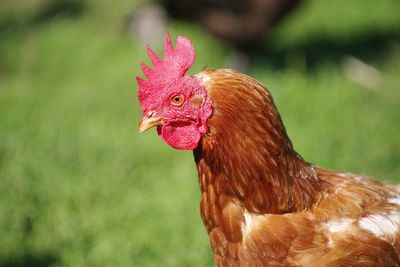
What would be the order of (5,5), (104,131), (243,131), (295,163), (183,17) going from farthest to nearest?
(5,5), (183,17), (104,131), (295,163), (243,131)

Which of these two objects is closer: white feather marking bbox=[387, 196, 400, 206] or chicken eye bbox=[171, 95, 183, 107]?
chicken eye bbox=[171, 95, 183, 107]

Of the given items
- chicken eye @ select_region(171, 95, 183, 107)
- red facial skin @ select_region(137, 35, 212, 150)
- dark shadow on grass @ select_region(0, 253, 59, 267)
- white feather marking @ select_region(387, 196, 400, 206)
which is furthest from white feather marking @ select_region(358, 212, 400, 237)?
dark shadow on grass @ select_region(0, 253, 59, 267)

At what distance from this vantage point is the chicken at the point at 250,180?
91.2 inches

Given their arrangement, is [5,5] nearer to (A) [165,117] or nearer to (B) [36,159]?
(B) [36,159]

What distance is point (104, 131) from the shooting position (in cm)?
522

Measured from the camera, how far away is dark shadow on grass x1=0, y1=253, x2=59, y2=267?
3570 millimetres

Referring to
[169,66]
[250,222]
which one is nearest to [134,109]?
[169,66]

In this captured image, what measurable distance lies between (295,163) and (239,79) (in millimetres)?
504

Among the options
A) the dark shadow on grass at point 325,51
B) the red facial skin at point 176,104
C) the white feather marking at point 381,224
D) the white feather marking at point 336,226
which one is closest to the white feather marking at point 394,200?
the white feather marking at point 381,224

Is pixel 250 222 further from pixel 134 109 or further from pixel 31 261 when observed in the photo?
pixel 134 109

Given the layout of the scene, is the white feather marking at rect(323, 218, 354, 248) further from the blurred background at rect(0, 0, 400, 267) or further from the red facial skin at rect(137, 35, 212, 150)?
the blurred background at rect(0, 0, 400, 267)

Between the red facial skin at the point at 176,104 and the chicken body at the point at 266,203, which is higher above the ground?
the red facial skin at the point at 176,104

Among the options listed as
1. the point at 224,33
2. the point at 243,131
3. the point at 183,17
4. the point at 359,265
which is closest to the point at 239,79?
the point at 243,131

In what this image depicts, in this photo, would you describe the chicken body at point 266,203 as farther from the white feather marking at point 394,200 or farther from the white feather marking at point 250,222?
the white feather marking at point 394,200
